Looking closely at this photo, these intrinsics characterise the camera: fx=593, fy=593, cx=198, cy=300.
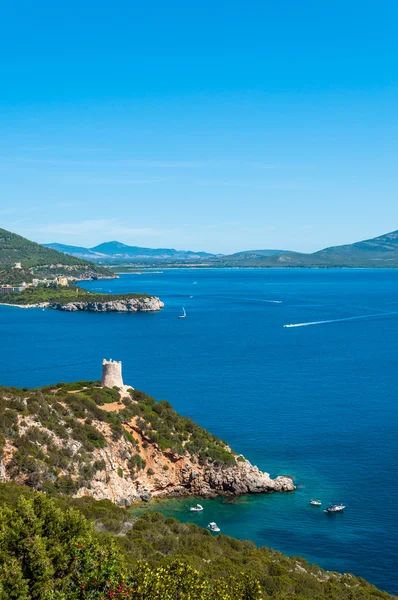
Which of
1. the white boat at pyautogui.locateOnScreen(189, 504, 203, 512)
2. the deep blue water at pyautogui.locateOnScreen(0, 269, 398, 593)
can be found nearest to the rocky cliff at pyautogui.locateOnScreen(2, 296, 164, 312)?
the deep blue water at pyautogui.locateOnScreen(0, 269, 398, 593)

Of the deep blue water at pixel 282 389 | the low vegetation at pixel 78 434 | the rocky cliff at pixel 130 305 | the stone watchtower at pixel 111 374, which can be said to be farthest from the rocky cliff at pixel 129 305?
the low vegetation at pixel 78 434

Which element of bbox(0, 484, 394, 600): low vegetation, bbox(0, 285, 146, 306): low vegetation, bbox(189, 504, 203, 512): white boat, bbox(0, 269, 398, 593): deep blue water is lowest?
bbox(189, 504, 203, 512): white boat

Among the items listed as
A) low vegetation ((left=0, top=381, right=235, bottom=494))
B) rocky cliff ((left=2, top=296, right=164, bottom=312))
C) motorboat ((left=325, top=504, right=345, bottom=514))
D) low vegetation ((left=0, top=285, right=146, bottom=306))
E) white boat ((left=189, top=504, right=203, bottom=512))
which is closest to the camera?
low vegetation ((left=0, top=381, right=235, bottom=494))

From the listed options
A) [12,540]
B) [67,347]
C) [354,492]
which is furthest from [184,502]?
[67,347]

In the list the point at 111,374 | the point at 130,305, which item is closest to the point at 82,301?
the point at 130,305

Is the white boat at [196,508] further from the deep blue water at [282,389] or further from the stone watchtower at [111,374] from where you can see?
the stone watchtower at [111,374]

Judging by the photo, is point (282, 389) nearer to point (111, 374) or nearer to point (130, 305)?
point (111, 374)

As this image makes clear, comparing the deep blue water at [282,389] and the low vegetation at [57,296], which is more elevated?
the low vegetation at [57,296]

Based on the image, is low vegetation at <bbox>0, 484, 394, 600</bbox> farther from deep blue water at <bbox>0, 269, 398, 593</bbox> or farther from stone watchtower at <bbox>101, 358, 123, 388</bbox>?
stone watchtower at <bbox>101, 358, 123, 388</bbox>
